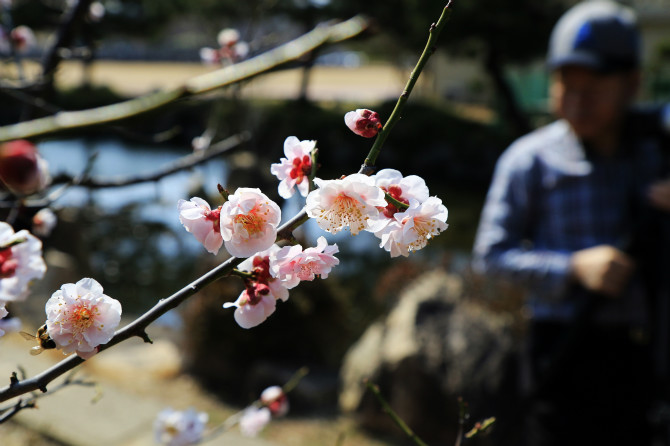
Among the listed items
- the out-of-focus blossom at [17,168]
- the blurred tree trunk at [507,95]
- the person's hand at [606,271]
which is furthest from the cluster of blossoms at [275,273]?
the blurred tree trunk at [507,95]

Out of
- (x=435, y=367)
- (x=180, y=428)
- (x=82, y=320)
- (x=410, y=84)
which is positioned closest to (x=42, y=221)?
(x=180, y=428)

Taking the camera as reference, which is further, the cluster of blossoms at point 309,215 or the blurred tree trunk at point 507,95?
the blurred tree trunk at point 507,95

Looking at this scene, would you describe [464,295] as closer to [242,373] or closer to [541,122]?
[242,373]

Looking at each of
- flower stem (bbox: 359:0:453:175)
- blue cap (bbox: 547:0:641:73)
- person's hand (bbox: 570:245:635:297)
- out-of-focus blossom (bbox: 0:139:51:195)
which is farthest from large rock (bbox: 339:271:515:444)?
out-of-focus blossom (bbox: 0:139:51:195)

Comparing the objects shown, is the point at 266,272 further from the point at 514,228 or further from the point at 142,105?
the point at 514,228

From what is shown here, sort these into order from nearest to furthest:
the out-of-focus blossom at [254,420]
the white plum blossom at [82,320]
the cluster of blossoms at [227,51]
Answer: the white plum blossom at [82,320] → the out-of-focus blossom at [254,420] → the cluster of blossoms at [227,51]

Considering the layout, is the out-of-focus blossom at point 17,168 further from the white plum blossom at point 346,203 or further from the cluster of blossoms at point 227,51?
the cluster of blossoms at point 227,51

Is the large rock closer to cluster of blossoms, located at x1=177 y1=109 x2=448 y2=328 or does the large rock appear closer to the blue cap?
the blue cap

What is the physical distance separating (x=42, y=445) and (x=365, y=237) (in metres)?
6.77

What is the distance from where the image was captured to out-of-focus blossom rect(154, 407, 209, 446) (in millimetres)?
1484

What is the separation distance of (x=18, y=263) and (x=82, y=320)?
0.12 meters

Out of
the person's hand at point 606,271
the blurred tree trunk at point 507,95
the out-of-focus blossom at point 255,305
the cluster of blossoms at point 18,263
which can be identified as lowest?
the blurred tree trunk at point 507,95

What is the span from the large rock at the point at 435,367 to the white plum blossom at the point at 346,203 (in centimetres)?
255

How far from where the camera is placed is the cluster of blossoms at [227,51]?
2.76 m
